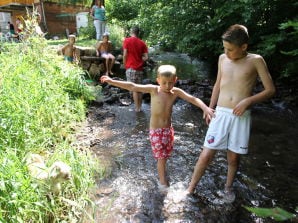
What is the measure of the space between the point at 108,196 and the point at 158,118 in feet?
3.60

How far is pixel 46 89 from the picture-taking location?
541cm

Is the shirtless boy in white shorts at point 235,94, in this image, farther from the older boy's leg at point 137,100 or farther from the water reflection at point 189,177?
the older boy's leg at point 137,100

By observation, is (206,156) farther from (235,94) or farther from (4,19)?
(4,19)

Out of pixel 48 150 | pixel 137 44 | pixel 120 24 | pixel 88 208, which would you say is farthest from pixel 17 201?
pixel 120 24

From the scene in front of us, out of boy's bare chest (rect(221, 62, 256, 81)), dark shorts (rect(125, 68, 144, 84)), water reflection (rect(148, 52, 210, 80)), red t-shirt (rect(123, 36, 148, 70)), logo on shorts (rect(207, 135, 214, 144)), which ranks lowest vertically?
water reflection (rect(148, 52, 210, 80))

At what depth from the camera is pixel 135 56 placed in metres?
7.38

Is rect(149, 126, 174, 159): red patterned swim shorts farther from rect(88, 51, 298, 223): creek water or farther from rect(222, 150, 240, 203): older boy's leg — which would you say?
rect(222, 150, 240, 203): older boy's leg

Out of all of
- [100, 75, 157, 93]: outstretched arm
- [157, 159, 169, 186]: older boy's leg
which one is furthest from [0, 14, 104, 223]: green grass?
[100, 75, 157, 93]: outstretched arm

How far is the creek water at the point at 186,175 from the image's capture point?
3.43 meters

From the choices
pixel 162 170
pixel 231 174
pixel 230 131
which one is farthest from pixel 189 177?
pixel 230 131

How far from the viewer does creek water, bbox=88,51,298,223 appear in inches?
135

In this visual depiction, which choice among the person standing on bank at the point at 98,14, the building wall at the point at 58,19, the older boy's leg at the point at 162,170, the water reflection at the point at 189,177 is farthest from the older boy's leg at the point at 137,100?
the building wall at the point at 58,19

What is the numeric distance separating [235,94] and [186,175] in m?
1.48

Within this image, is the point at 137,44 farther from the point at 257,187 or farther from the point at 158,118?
the point at 257,187
